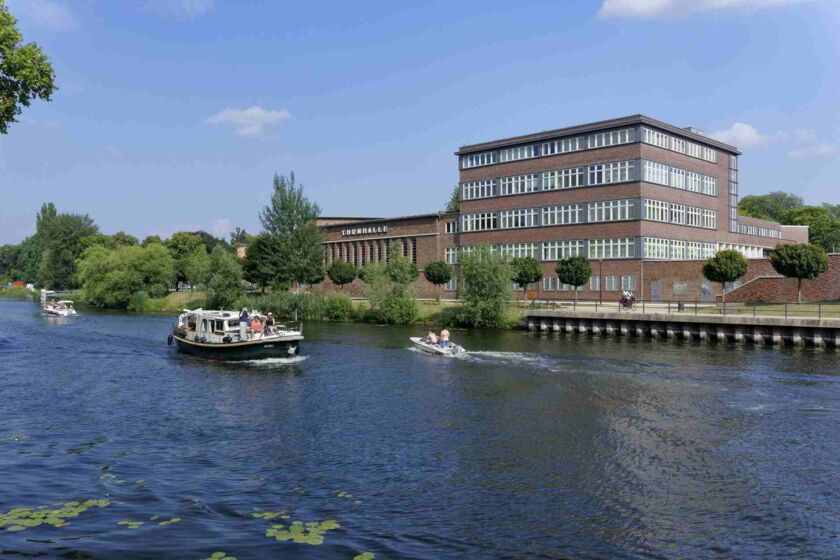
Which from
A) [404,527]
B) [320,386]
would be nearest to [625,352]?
[320,386]

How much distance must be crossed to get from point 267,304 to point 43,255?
328ft

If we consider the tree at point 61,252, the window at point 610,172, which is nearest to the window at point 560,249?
the window at point 610,172

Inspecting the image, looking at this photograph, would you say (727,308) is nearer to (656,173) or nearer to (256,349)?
(656,173)

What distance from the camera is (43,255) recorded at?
547 feet

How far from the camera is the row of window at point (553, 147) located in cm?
8262

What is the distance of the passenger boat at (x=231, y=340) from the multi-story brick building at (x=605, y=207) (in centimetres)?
4561

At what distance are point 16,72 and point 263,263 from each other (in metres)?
67.4

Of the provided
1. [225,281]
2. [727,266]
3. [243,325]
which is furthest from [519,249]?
[243,325]

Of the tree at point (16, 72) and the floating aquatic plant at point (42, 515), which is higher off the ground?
the tree at point (16, 72)

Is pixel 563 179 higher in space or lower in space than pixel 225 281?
higher

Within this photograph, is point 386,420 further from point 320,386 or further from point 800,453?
point 800,453

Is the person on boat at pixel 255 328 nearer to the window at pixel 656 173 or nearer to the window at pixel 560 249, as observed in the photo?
the window at pixel 560 249

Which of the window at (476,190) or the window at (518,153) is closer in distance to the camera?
the window at (518,153)

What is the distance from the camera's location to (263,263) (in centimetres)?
10325
